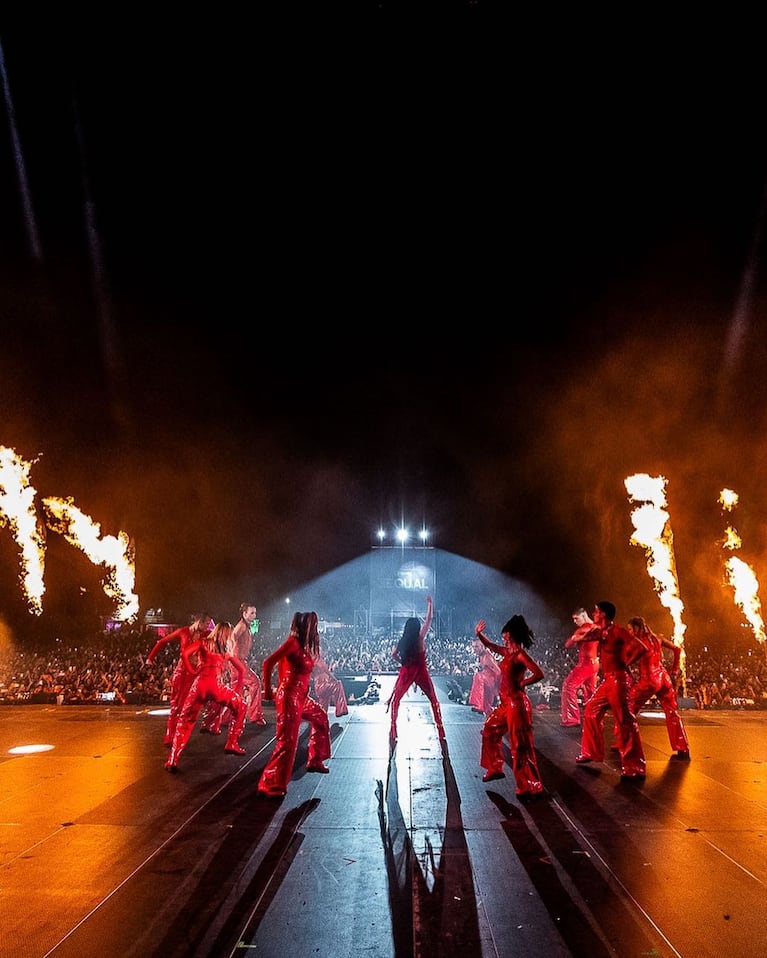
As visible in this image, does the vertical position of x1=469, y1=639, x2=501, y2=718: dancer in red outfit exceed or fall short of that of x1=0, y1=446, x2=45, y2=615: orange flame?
it falls short

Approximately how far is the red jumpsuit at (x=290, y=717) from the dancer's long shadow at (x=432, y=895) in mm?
1073

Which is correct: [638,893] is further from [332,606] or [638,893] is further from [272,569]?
[332,606]

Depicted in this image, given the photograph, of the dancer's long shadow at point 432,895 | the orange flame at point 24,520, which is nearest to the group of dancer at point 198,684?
the dancer's long shadow at point 432,895

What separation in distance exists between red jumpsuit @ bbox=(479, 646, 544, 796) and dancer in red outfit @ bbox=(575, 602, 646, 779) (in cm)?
127

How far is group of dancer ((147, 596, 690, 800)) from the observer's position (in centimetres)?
546

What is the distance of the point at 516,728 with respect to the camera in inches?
214

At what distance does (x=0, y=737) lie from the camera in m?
7.99

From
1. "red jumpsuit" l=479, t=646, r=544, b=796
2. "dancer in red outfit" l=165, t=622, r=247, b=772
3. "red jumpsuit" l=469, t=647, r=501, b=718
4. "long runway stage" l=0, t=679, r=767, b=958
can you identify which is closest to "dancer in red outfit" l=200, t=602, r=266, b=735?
"dancer in red outfit" l=165, t=622, r=247, b=772

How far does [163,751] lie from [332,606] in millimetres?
37423

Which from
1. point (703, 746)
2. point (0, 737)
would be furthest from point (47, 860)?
point (703, 746)

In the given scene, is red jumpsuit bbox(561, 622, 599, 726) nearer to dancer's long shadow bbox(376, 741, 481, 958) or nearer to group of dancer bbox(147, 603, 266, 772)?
dancer's long shadow bbox(376, 741, 481, 958)

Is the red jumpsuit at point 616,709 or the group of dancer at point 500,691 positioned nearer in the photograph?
the group of dancer at point 500,691

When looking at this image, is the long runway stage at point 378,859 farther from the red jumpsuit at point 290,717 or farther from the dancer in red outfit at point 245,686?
the dancer in red outfit at point 245,686

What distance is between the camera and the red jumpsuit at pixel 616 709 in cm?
612
